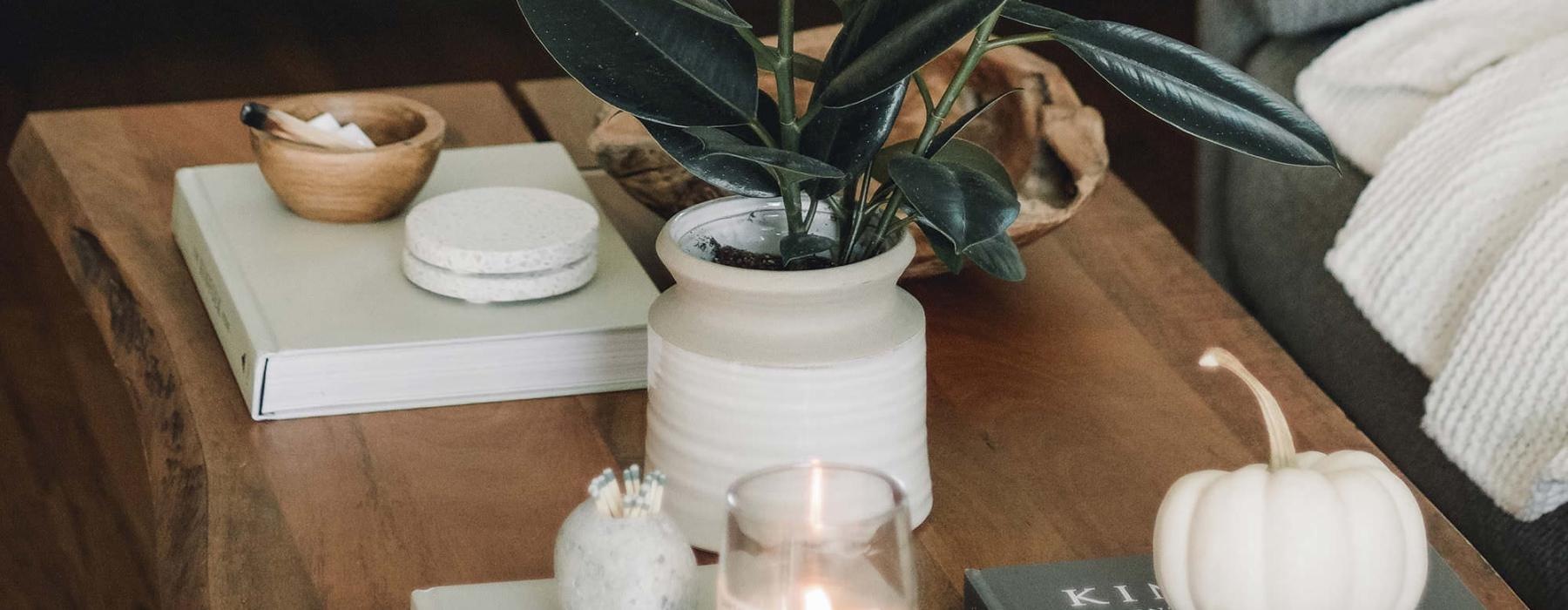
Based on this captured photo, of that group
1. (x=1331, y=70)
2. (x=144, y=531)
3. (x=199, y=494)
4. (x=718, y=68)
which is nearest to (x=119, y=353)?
(x=199, y=494)

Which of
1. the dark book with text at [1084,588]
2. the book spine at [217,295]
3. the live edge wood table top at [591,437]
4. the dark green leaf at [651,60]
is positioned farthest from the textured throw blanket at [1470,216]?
the book spine at [217,295]

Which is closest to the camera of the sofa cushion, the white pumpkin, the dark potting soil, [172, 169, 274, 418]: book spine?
the white pumpkin

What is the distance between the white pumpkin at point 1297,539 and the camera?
56 cm

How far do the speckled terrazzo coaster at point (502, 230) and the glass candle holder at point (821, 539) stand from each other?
0.39 meters

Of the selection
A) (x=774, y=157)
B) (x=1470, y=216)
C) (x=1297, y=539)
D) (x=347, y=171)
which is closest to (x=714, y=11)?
(x=774, y=157)

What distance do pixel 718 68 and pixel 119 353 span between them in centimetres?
46

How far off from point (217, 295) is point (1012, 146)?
470 millimetres

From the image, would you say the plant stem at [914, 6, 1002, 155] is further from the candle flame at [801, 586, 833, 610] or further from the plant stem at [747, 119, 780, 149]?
the candle flame at [801, 586, 833, 610]

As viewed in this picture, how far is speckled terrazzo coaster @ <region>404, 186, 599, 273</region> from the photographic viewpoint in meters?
0.83

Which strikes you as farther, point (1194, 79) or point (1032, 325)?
point (1032, 325)

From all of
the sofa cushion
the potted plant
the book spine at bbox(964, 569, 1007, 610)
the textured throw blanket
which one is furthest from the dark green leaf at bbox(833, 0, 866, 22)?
the sofa cushion

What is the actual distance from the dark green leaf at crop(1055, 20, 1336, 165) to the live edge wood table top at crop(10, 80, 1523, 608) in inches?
8.1

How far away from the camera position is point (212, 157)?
1.11 m

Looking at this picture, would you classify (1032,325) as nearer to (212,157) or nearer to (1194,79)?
(1194,79)
